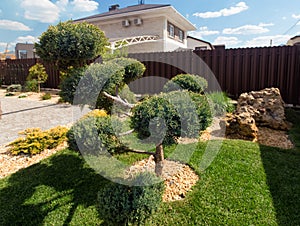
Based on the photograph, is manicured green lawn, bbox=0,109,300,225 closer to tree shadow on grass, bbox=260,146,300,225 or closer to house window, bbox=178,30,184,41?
tree shadow on grass, bbox=260,146,300,225

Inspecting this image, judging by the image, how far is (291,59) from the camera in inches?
279

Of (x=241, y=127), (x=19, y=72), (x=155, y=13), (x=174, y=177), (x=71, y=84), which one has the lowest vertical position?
(x=174, y=177)

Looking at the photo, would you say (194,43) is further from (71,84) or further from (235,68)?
(71,84)

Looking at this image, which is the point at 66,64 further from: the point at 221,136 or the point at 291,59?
the point at 291,59

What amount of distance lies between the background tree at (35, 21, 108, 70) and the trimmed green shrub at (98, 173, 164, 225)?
5.01 feet

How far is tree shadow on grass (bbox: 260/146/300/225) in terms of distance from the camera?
234 centimetres

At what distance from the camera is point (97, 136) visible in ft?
7.19

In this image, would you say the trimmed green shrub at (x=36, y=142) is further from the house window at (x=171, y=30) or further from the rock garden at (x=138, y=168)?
the house window at (x=171, y=30)

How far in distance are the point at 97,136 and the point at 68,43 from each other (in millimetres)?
1086

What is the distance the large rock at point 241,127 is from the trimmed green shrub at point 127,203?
10.5 ft

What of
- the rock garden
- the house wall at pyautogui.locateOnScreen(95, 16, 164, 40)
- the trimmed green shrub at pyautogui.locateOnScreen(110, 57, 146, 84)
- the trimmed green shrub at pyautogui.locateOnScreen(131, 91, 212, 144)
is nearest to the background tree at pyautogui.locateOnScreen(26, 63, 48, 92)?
the house wall at pyautogui.locateOnScreen(95, 16, 164, 40)

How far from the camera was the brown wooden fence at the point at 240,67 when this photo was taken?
282 inches

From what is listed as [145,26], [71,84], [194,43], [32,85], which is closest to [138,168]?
[71,84]

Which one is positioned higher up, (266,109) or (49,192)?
(266,109)
